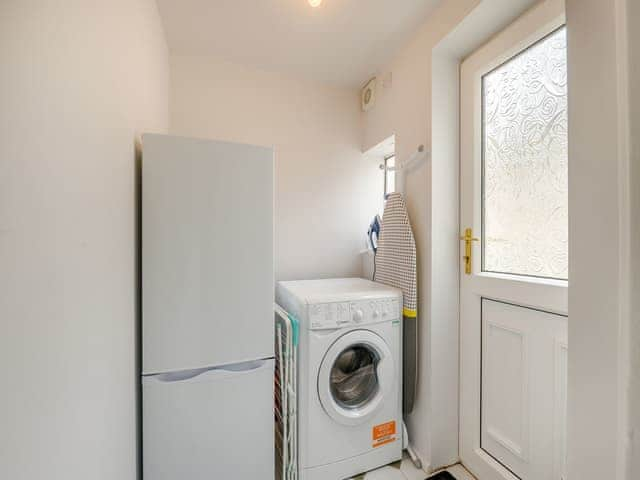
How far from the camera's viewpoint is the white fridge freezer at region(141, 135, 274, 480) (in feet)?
3.74

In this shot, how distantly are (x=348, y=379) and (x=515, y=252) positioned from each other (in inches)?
45.5

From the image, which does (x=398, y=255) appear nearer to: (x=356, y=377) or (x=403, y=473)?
(x=356, y=377)

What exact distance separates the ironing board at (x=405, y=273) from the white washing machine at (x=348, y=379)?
6 centimetres

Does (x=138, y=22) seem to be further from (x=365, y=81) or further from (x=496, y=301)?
(x=496, y=301)

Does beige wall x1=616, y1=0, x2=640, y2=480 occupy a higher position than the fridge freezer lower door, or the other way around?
beige wall x1=616, y1=0, x2=640, y2=480

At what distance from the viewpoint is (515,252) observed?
4.29 ft

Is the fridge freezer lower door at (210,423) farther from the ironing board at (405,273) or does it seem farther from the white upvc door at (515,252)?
the white upvc door at (515,252)

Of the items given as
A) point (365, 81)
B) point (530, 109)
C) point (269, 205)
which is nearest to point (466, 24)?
point (530, 109)

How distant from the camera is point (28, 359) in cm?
48

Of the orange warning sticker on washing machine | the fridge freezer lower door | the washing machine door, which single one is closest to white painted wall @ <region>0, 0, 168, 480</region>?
the fridge freezer lower door

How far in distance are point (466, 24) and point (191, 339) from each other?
78.5 inches

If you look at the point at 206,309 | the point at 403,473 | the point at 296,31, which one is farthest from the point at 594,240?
the point at 296,31

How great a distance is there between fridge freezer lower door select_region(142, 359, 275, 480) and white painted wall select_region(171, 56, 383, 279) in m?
0.96

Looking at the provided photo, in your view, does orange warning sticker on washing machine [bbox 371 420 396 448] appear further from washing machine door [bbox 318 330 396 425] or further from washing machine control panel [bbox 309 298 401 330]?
washing machine control panel [bbox 309 298 401 330]
